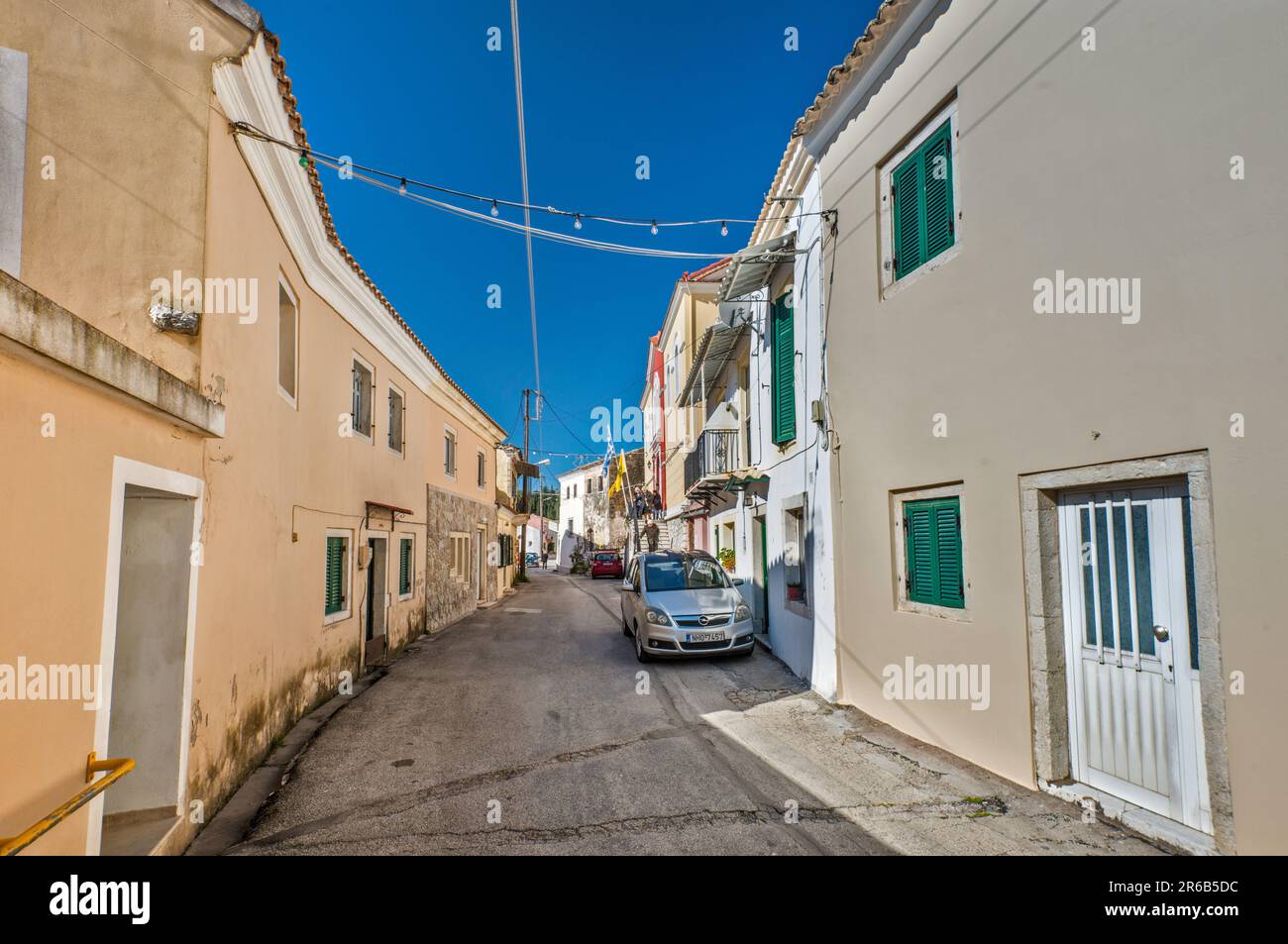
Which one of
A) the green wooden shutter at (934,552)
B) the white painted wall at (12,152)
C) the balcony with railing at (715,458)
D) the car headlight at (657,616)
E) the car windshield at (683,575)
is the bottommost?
the car headlight at (657,616)

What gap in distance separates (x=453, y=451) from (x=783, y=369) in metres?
10.1

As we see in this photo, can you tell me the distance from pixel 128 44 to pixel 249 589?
4.02 meters

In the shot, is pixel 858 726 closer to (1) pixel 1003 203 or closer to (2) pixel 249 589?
(1) pixel 1003 203

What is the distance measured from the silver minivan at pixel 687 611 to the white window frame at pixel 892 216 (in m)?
5.44

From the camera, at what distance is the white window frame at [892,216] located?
18.5 feet

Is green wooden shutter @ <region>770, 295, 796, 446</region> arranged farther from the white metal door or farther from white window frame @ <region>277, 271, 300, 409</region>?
white window frame @ <region>277, 271, 300, 409</region>

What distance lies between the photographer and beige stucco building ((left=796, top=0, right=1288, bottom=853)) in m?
3.46

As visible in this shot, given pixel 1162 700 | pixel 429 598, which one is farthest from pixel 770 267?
pixel 429 598

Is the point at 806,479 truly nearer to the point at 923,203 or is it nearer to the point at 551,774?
the point at 923,203

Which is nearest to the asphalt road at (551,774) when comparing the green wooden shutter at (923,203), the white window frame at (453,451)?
the green wooden shutter at (923,203)

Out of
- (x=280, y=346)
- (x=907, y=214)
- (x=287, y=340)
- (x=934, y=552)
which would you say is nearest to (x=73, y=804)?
(x=280, y=346)

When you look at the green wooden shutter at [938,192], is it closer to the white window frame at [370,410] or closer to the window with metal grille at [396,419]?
the white window frame at [370,410]

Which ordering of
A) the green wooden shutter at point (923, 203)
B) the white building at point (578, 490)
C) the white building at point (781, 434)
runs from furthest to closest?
the white building at point (578, 490) < the white building at point (781, 434) < the green wooden shutter at point (923, 203)

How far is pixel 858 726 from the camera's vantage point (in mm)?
6703
